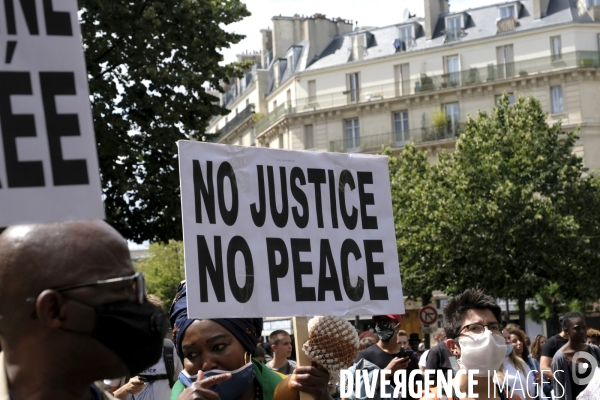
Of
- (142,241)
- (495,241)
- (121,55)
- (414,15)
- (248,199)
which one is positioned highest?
(414,15)

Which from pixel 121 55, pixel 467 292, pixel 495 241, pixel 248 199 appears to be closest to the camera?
pixel 248 199

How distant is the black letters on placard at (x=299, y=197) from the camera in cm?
461

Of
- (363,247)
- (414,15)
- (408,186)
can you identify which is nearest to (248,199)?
(363,247)

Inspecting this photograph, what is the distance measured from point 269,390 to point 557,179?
3542cm

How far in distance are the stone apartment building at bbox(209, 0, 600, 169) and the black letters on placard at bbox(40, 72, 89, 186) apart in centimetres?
4992

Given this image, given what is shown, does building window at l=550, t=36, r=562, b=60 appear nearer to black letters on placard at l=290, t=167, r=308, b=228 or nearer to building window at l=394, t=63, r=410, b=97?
building window at l=394, t=63, r=410, b=97

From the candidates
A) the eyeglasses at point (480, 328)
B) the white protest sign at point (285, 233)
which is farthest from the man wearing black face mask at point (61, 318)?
the eyeglasses at point (480, 328)

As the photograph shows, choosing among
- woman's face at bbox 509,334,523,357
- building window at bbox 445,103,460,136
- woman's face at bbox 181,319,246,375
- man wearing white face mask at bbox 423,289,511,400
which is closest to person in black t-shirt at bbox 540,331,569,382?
woman's face at bbox 509,334,523,357

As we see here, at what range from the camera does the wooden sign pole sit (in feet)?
13.1

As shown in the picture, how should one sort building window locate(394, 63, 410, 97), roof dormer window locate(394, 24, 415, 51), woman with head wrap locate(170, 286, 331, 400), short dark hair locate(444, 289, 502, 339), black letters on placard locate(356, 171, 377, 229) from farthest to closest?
roof dormer window locate(394, 24, 415, 51)
building window locate(394, 63, 410, 97)
short dark hair locate(444, 289, 502, 339)
black letters on placard locate(356, 171, 377, 229)
woman with head wrap locate(170, 286, 331, 400)

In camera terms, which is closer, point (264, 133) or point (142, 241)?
point (142, 241)

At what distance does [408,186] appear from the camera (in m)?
42.9

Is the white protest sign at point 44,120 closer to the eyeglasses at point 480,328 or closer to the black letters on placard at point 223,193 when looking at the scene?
the black letters on placard at point 223,193

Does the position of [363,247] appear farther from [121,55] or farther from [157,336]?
[121,55]
